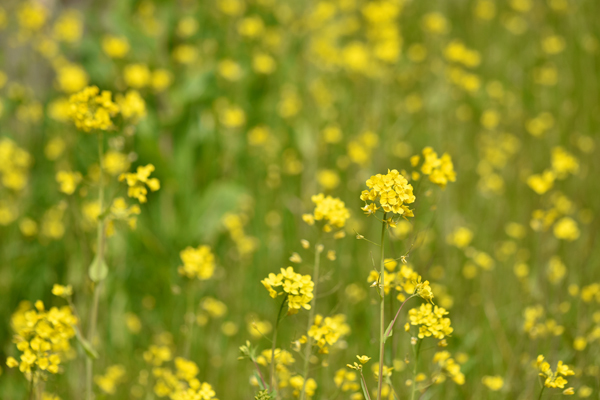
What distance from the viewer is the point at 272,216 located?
12.4ft

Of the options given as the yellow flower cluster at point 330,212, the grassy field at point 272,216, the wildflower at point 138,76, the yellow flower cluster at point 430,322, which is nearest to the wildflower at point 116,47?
the grassy field at point 272,216

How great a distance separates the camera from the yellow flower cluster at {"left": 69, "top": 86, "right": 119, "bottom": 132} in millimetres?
1730

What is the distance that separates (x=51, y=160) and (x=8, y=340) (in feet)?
5.42

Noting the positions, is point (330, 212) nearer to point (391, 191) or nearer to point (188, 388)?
point (391, 191)

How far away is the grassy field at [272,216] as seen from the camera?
178 cm

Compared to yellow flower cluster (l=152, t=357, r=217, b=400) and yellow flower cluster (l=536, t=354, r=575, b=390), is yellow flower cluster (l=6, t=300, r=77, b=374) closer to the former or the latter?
yellow flower cluster (l=152, t=357, r=217, b=400)

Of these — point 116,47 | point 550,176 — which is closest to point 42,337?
point 550,176

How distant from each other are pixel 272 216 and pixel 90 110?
2.11 m

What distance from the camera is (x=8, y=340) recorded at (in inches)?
110

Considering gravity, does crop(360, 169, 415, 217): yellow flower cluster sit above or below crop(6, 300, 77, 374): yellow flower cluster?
above

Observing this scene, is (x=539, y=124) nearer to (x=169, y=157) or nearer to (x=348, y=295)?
(x=348, y=295)

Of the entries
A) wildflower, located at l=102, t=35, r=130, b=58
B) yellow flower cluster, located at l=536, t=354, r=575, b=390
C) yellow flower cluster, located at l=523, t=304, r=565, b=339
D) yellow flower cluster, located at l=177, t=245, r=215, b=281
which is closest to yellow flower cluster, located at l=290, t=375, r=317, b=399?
yellow flower cluster, located at l=177, t=245, r=215, b=281

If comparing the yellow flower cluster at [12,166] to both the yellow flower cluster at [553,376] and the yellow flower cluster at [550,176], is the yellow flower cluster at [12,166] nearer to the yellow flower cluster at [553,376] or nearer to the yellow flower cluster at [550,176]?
the yellow flower cluster at [550,176]

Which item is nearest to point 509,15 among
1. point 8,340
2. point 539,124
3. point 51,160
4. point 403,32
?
point 403,32
